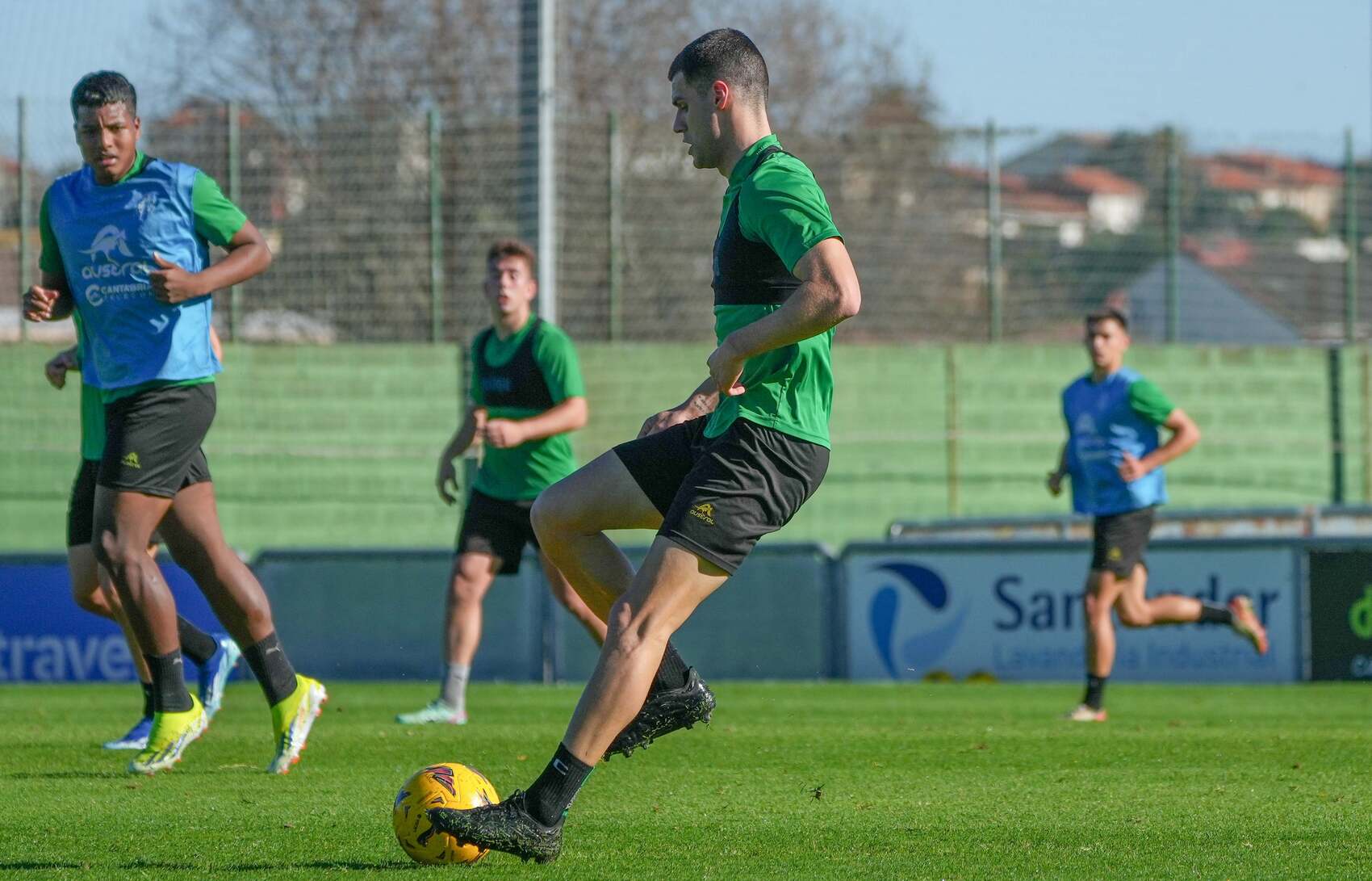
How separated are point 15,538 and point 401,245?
4.41 m

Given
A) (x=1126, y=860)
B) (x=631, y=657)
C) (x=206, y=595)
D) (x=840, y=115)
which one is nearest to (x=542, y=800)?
(x=631, y=657)

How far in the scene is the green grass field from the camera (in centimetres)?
518

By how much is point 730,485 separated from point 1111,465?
5.87 meters

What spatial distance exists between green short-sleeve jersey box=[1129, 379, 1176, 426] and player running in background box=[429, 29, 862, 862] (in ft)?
18.6

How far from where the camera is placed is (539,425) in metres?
9.44

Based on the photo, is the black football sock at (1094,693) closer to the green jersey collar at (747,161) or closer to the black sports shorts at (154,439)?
the black sports shorts at (154,439)

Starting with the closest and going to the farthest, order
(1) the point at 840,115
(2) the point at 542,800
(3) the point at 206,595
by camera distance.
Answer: (2) the point at 542,800 < (3) the point at 206,595 < (1) the point at 840,115

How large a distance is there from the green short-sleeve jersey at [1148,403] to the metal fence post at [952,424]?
28.2 ft

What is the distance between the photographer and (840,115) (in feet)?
86.5

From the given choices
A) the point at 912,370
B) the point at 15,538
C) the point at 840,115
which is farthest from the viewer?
the point at 840,115

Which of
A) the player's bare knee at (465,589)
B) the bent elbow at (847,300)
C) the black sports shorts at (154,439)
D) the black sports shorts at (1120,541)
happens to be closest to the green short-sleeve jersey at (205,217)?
the black sports shorts at (154,439)

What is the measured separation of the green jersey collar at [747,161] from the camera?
521 cm

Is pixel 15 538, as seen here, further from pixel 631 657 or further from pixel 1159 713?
pixel 631 657

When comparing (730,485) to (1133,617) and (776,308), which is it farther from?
(1133,617)
